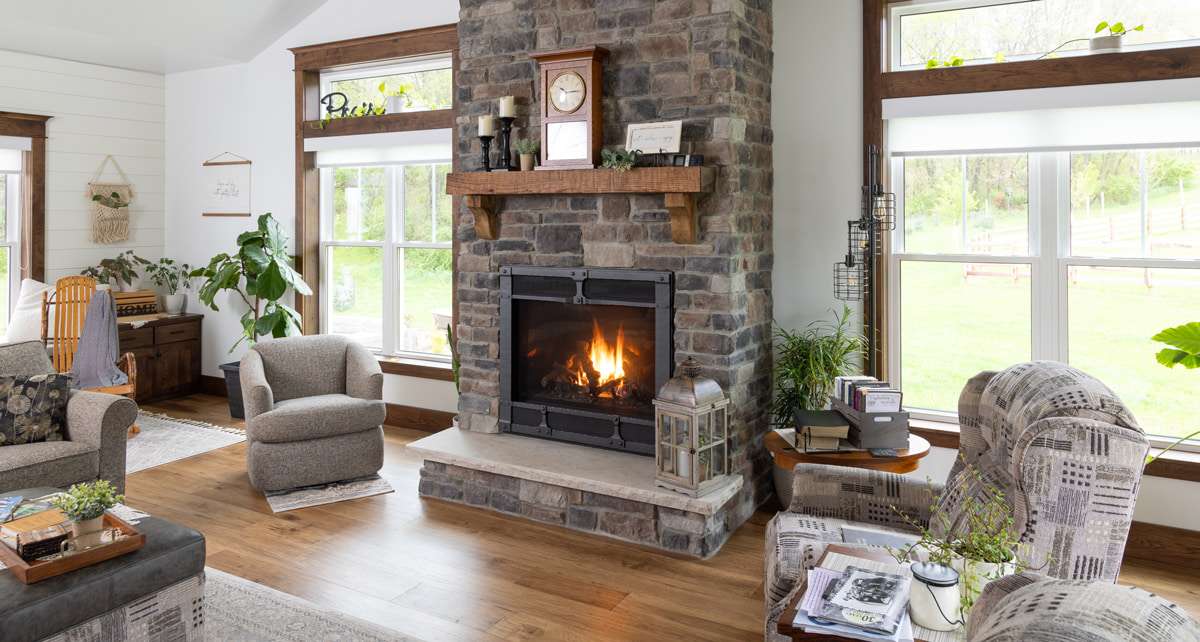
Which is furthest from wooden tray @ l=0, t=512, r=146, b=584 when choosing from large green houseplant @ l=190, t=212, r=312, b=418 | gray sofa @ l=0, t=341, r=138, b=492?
large green houseplant @ l=190, t=212, r=312, b=418

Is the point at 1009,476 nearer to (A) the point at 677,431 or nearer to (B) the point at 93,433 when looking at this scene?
(A) the point at 677,431

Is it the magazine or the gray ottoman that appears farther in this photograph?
the gray ottoman

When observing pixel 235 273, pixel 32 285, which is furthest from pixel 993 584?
pixel 32 285

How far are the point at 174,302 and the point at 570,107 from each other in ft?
14.4

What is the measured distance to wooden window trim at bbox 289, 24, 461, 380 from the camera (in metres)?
5.28

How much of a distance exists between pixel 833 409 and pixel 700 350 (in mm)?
656

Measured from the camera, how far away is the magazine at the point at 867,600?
1699 mm

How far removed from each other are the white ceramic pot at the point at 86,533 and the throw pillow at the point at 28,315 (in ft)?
13.3

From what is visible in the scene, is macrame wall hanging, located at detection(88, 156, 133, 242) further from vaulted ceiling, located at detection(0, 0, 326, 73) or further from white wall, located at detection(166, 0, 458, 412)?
vaulted ceiling, located at detection(0, 0, 326, 73)

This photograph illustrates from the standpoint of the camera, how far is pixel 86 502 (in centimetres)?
244

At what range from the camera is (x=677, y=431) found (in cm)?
351

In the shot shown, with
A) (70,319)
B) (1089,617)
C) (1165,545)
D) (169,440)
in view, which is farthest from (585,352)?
(70,319)

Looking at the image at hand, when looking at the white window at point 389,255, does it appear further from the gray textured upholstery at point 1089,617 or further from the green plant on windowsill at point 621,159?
the gray textured upholstery at point 1089,617

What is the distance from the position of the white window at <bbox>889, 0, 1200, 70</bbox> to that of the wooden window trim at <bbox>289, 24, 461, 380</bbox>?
8.99 feet
